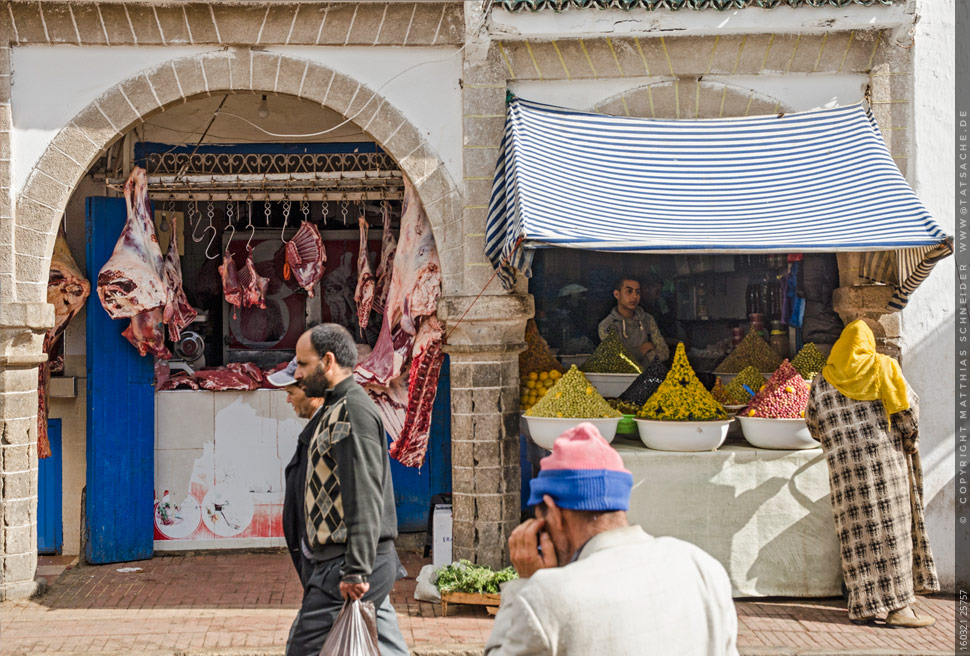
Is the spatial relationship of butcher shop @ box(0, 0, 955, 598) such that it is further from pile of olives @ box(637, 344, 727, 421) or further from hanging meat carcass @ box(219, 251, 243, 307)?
hanging meat carcass @ box(219, 251, 243, 307)

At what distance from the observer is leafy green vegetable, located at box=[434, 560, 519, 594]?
6195 millimetres

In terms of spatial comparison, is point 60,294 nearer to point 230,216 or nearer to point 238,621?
point 230,216

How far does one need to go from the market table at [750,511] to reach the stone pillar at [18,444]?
414 cm

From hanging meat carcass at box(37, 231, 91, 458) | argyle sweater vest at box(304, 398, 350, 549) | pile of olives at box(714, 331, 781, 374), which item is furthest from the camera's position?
pile of olives at box(714, 331, 781, 374)

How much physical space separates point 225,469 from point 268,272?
1751 millimetres

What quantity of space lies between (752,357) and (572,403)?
85.5 inches

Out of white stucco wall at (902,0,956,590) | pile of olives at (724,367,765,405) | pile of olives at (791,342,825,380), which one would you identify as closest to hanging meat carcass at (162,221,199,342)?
pile of olives at (724,367,765,405)

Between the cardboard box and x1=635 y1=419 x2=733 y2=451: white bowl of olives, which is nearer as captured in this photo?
x1=635 y1=419 x2=733 y2=451: white bowl of olives

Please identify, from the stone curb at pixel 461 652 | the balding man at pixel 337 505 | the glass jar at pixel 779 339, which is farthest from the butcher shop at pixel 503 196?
the balding man at pixel 337 505

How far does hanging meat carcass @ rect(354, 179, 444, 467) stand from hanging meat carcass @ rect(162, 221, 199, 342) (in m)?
1.54

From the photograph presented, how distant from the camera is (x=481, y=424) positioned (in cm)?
668

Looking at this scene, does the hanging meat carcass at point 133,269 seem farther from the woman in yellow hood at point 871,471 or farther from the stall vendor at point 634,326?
the woman in yellow hood at point 871,471

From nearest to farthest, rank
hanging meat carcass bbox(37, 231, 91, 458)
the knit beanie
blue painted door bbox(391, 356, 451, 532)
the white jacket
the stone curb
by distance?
the white jacket
the knit beanie
the stone curb
hanging meat carcass bbox(37, 231, 91, 458)
blue painted door bbox(391, 356, 451, 532)

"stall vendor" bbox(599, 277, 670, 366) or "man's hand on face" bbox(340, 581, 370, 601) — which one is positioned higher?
"stall vendor" bbox(599, 277, 670, 366)
